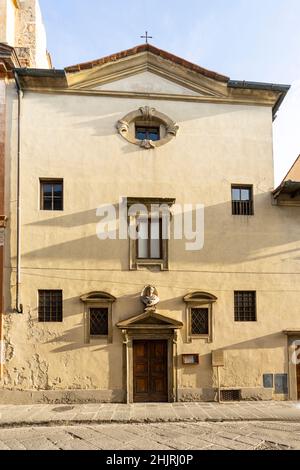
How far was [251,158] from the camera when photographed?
16719mm

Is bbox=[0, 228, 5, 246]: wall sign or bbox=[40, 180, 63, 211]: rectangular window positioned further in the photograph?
bbox=[40, 180, 63, 211]: rectangular window

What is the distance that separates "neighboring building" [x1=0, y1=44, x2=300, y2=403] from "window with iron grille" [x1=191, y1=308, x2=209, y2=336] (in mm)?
49

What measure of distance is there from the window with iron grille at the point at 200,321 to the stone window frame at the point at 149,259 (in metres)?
1.81

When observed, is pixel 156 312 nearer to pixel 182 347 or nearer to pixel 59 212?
pixel 182 347

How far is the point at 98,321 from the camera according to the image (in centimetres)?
1539

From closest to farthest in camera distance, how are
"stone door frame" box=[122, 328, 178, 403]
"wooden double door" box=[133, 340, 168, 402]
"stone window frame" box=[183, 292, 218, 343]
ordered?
"stone door frame" box=[122, 328, 178, 403] → "wooden double door" box=[133, 340, 168, 402] → "stone window frame" box=[183, 292, 218, 343]

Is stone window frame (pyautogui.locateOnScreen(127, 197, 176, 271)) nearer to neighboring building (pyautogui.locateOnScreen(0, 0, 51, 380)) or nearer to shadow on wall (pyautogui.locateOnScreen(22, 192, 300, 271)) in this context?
shadow on wall (pyautogui.locateOnScreen(22, 192, 300, 271))

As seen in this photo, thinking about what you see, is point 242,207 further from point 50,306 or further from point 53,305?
point 50,306

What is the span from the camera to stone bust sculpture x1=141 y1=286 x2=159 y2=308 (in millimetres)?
15250

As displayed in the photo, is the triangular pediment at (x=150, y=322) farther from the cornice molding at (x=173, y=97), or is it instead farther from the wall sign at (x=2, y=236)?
the cornice molding at (x=173, y=97)

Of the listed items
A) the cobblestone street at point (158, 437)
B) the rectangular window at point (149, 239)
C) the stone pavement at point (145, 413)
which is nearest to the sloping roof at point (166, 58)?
the rectangular window at point (149, 239)

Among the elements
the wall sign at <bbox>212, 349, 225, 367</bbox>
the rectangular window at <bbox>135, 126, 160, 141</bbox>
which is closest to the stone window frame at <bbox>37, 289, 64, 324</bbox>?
the wall sign at <bbox>212, 349, 225, 367</bbox>

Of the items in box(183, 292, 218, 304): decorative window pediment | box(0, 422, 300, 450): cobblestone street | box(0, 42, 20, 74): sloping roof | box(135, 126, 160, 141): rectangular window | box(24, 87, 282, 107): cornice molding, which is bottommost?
box(0, 422, 300, 450): cobblestone street

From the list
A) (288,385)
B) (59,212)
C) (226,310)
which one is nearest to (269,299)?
(226,310)
